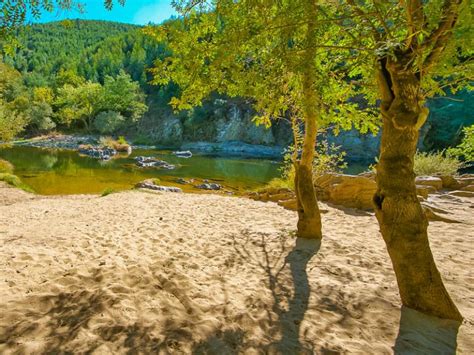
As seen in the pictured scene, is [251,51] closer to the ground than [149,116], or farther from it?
closer to the ground

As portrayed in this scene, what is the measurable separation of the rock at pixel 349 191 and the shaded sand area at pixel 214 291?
8.14 feet

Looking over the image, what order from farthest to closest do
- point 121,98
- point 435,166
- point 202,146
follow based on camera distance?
point 121,98, point 202,146, point 435,166

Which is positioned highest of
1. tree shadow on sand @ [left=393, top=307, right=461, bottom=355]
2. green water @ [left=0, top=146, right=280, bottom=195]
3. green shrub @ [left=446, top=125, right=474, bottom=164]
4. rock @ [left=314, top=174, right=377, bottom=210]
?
green shrub @ [left=446, top=125, right=474, bottom=164]

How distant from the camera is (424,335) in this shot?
3.08 m

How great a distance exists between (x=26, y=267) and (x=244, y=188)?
15948 mm

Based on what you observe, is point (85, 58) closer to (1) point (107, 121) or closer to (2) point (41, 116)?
(2) point (41, 116)

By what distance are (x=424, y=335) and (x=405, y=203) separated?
1445 mm

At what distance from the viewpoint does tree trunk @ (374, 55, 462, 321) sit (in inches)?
127

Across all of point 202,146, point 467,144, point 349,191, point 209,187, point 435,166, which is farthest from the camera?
point 202,146

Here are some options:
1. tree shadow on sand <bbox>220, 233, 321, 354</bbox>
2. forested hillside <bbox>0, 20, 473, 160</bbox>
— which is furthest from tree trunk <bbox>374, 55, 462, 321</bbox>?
forested hillside <bbox>0, 20, 473, 160</bbox>

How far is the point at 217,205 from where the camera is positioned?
10.7 m

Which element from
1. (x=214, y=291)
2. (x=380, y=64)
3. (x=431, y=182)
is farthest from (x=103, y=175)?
(x=380, y=64)

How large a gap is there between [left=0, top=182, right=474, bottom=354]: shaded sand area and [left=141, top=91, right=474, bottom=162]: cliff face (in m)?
33.6

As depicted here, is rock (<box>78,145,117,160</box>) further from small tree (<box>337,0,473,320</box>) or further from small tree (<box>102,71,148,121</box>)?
small tree (<box>337,0,473,320</box>)
